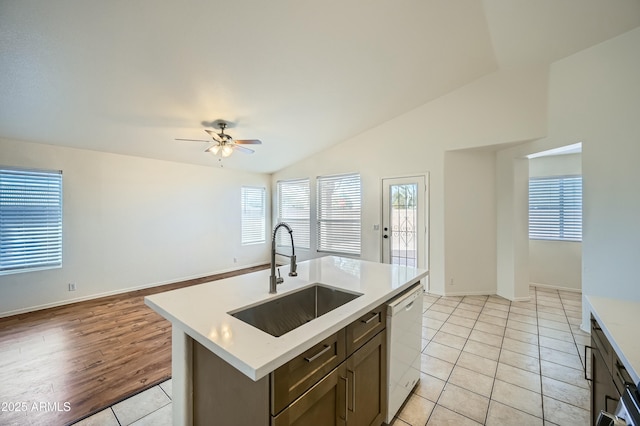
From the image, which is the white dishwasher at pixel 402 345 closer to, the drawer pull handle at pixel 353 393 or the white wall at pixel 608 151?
the drawer pull handle at pixel 353 393

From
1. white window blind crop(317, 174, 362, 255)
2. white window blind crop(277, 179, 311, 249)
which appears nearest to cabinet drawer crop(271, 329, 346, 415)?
white window blind crop(317, 174, 362, 255)

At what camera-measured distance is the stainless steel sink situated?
1.48 metres

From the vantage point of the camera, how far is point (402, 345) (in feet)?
→ 5.83

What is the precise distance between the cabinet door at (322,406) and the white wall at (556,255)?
523cm

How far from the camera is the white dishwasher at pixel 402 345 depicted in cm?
164

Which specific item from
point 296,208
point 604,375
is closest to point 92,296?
point 296,208

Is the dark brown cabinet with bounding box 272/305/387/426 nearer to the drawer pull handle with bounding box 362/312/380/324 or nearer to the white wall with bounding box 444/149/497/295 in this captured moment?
the drawer pull handle with bounding box 362/312/380/324

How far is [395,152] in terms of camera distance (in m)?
4.77

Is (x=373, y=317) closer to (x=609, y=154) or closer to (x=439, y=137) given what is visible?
(x=609, y=154)

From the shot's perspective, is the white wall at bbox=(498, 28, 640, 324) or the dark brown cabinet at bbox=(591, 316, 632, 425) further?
the white wall at bbox=(498, 28, 640, 324)

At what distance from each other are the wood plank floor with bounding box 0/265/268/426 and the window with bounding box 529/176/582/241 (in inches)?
238

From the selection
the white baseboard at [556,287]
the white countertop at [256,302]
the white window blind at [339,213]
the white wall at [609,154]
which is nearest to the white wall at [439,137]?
the white window blind at [339,213]

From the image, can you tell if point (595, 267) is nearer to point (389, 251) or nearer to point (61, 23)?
point (389, 251)

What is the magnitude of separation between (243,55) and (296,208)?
4108mm
